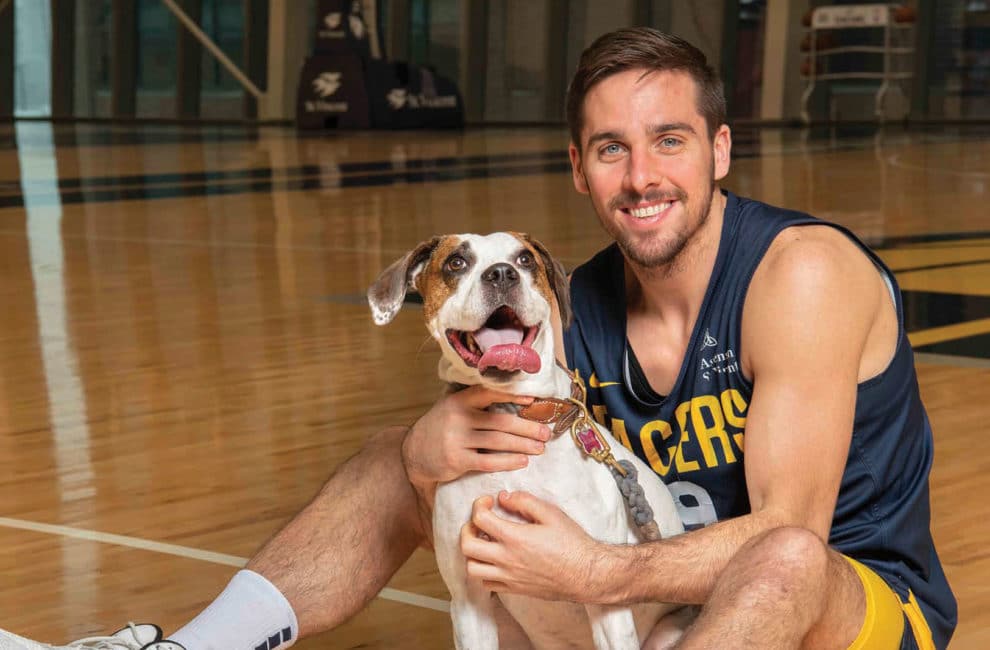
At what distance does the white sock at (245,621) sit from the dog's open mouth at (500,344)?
611 mm

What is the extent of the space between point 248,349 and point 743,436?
3.57 metres

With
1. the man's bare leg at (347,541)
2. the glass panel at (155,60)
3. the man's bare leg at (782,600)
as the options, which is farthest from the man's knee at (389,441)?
the glass panel at (155,60)

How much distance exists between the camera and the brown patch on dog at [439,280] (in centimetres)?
238

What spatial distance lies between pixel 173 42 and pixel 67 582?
893 inches

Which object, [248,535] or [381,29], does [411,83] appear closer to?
[381,29]

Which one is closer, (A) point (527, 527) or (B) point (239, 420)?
(A) point (527, 527)

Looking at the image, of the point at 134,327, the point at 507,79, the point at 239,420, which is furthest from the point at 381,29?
the point at 239,420

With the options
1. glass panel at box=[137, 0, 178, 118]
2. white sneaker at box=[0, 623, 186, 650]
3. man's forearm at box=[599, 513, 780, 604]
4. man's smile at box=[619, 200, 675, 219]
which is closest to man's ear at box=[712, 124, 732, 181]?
man's smile at box=[619, 200, 675, 219]

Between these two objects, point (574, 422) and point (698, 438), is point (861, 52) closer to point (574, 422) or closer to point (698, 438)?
point (698, 438)

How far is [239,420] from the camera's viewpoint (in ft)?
Answer: 15.5

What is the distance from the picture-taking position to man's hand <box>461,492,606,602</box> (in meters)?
2.28

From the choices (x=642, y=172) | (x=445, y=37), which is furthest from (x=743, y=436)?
(x=445, y=37)

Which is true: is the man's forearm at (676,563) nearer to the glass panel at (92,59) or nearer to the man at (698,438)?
the man at (698,438)

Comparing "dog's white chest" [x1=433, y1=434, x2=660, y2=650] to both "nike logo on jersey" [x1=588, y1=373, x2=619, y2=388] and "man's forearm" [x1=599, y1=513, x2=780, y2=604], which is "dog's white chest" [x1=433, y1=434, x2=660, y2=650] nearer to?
"man's forearm" [x1=599, y1=513, x2=780, y2=604]
